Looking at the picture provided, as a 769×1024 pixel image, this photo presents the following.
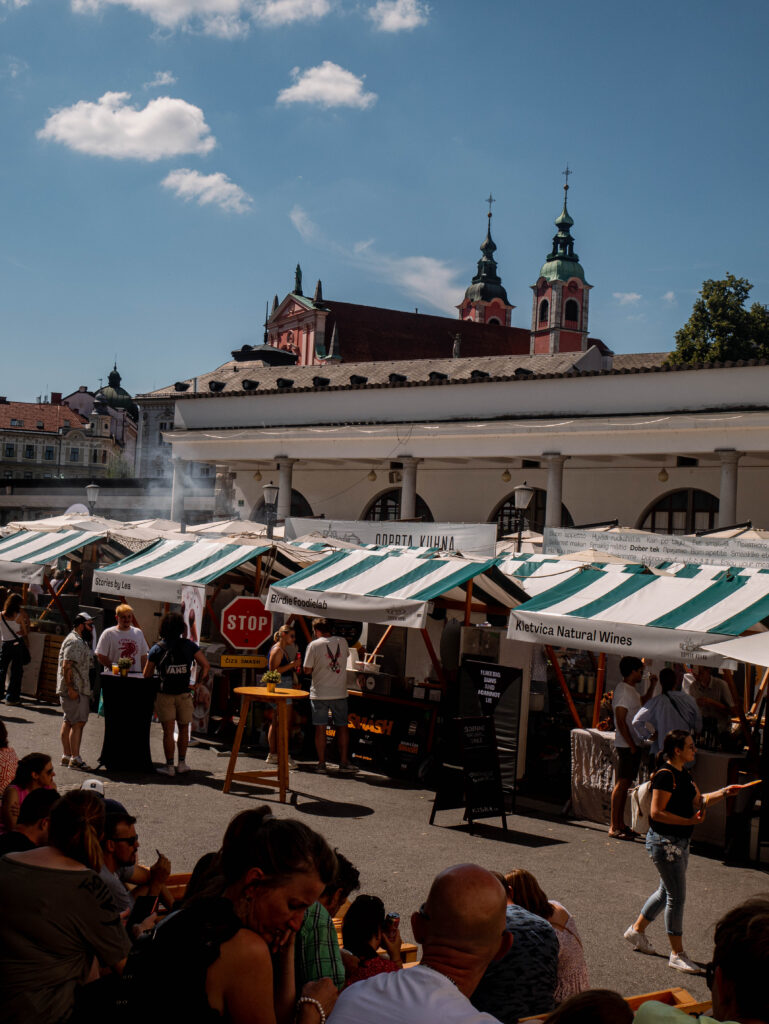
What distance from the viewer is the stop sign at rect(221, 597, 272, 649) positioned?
48.6 feet

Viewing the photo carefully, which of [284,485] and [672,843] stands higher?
[284,485]

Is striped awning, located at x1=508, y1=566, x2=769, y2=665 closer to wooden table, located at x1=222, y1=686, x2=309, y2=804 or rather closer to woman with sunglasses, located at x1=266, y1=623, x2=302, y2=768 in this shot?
wooden table, located at x1=222, y1=686, x2=309, y2=804

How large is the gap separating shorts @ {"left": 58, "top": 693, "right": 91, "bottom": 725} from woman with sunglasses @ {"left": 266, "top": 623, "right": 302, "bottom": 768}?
2.30 meters

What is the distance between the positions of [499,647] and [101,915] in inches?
366

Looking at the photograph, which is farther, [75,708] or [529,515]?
[529,515]

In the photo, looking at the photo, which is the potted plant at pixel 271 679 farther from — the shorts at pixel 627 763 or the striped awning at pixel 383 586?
the shorts at pixel 627 763

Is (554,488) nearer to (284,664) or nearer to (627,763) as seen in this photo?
(284,664)

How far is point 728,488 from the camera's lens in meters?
28.6

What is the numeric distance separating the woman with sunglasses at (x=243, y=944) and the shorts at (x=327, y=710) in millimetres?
9204

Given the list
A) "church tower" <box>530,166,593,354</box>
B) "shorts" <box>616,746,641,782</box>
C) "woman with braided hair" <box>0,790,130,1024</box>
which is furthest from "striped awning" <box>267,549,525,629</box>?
"church tower" <box>530,166,593,354</box>

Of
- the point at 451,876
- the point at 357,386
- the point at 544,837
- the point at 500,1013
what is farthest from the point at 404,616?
the point at 357,386

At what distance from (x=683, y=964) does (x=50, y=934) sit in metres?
4.68

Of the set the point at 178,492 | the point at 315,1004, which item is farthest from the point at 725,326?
the point at 315,1004

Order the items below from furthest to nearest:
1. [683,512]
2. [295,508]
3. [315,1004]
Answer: [295,508], [683,512], [315,1004]
